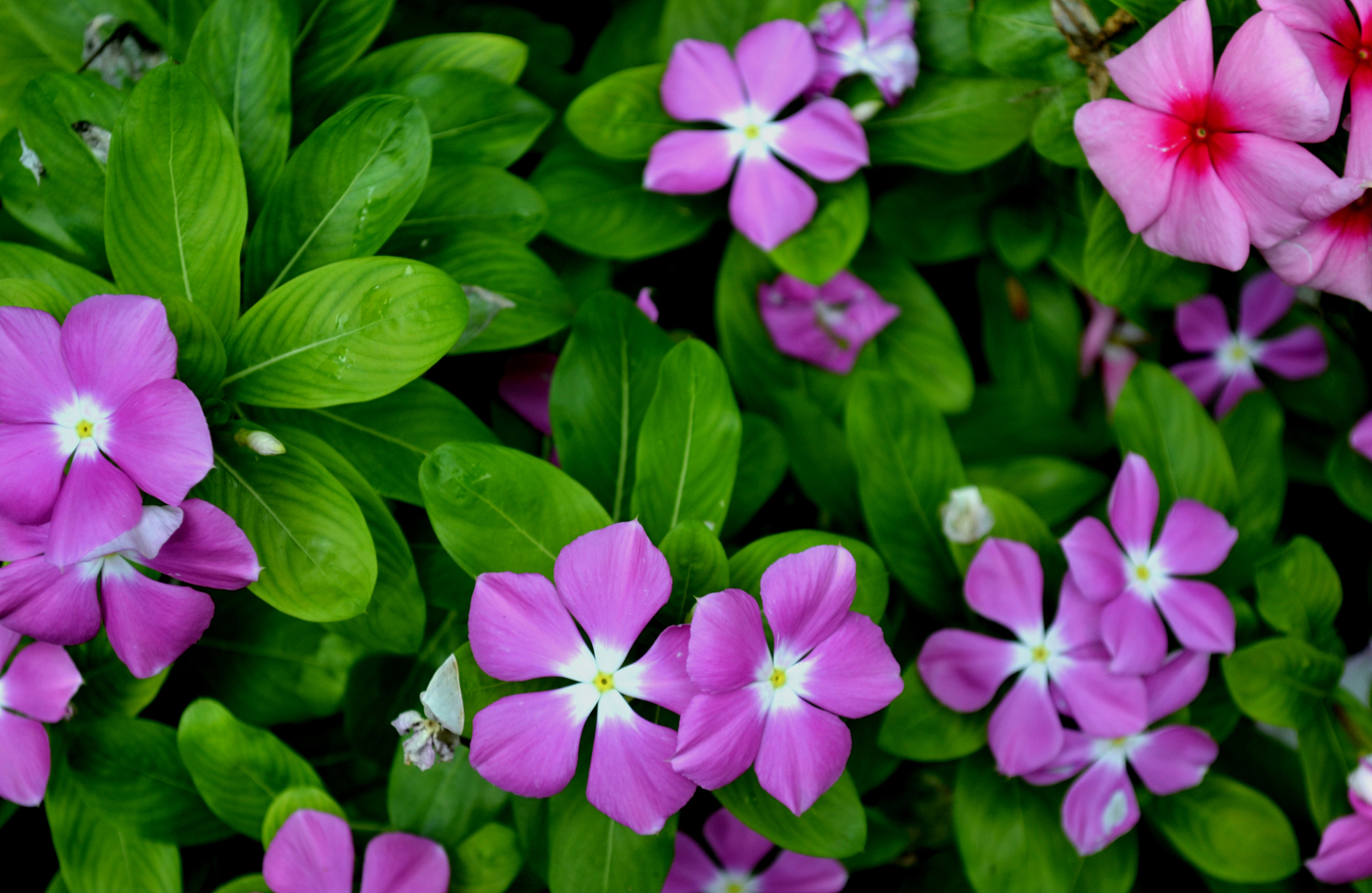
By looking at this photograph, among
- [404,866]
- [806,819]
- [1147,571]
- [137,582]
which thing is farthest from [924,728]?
[137,582]

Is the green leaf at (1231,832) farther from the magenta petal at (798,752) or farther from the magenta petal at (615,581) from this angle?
the magenta petal at (615,581)

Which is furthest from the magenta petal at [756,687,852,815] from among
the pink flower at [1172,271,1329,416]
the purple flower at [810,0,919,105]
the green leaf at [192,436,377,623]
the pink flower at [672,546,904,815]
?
the pink flower at [1172,271,1329,416]

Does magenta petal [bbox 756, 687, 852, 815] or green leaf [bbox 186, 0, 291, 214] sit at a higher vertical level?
green leaf [bbox 186, 0, 291, 214]

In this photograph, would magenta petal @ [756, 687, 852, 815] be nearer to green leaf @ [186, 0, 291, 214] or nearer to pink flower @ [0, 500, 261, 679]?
pink flower @ [0, 500, 261, 679]

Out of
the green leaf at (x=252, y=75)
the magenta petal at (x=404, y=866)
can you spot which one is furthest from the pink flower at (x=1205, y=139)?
the magenta petal at (x=404, y=866)

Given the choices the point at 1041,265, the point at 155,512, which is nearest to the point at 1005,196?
the point at 1041,265

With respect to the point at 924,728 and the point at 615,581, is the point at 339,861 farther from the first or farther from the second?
the point at 924,728
